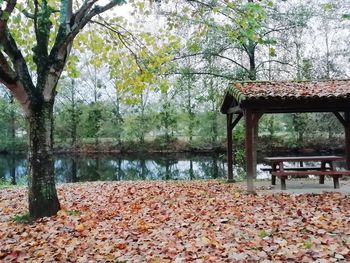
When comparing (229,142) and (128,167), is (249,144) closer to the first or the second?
(229,142)

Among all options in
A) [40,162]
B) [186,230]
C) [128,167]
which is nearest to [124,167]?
[128,167]

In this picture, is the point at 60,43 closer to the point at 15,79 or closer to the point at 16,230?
the point at 15,79

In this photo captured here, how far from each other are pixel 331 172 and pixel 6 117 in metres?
31.6

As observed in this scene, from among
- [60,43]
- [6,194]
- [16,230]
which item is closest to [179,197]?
[16,230]

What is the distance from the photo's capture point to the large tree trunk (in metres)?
7.84

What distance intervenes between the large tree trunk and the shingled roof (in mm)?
5228

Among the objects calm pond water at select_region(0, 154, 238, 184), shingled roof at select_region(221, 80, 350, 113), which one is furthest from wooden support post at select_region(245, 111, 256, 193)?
calm pond water at select_region(0, 154, 238, 184)

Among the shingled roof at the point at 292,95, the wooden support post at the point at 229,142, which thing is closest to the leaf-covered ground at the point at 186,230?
the shingled roof at the point at 292,95

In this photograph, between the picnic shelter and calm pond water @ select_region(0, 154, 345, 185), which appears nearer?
the picnic shelter

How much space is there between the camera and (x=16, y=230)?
23.9 ft

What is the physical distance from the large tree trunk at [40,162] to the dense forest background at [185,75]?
302 cm

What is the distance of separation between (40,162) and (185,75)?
39.4ft

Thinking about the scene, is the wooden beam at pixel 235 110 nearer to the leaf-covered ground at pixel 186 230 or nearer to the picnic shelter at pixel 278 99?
the picnic shelter at pixel 278 99

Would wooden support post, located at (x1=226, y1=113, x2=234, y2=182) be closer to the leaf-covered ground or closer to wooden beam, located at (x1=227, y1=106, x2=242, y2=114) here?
wooden beam, located at (x1=227, y1=106, x2=242, y2=114)
